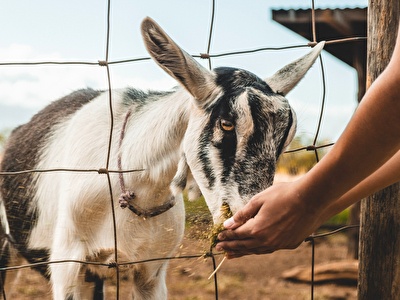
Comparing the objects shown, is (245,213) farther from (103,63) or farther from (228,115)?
(103,63)

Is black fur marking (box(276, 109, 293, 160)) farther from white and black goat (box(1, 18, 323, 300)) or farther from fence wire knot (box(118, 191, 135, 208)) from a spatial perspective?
fence wire knot (box(118, 191, 135, 208))

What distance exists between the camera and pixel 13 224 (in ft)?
10.6

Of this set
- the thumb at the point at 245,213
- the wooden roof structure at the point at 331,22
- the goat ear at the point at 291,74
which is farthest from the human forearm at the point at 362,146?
the wooden roof structure at the point at 331,22

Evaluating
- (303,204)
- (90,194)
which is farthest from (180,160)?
(303,204)

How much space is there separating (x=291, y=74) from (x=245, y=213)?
0.95m

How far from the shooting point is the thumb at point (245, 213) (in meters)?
1.61

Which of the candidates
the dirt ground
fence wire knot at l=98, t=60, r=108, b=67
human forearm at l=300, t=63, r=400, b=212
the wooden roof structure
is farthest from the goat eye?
the wooden roof structure

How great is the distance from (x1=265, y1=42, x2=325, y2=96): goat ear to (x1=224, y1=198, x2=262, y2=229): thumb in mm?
854

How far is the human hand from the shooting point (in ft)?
4.91

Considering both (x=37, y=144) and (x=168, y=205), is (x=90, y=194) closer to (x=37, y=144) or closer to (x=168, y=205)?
(x=168, y=205)

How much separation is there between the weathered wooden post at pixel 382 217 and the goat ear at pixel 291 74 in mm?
329

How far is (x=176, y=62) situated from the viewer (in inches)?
86.5

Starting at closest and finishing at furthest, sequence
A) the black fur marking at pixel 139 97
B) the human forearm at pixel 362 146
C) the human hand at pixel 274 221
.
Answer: the human forearm at pixel 362 146, the human hand at pixel 274 221, the black fur marking at pixel 139 97

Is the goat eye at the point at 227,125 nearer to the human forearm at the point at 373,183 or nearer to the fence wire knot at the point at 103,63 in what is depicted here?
the fence wire knot at the point at 103,63
